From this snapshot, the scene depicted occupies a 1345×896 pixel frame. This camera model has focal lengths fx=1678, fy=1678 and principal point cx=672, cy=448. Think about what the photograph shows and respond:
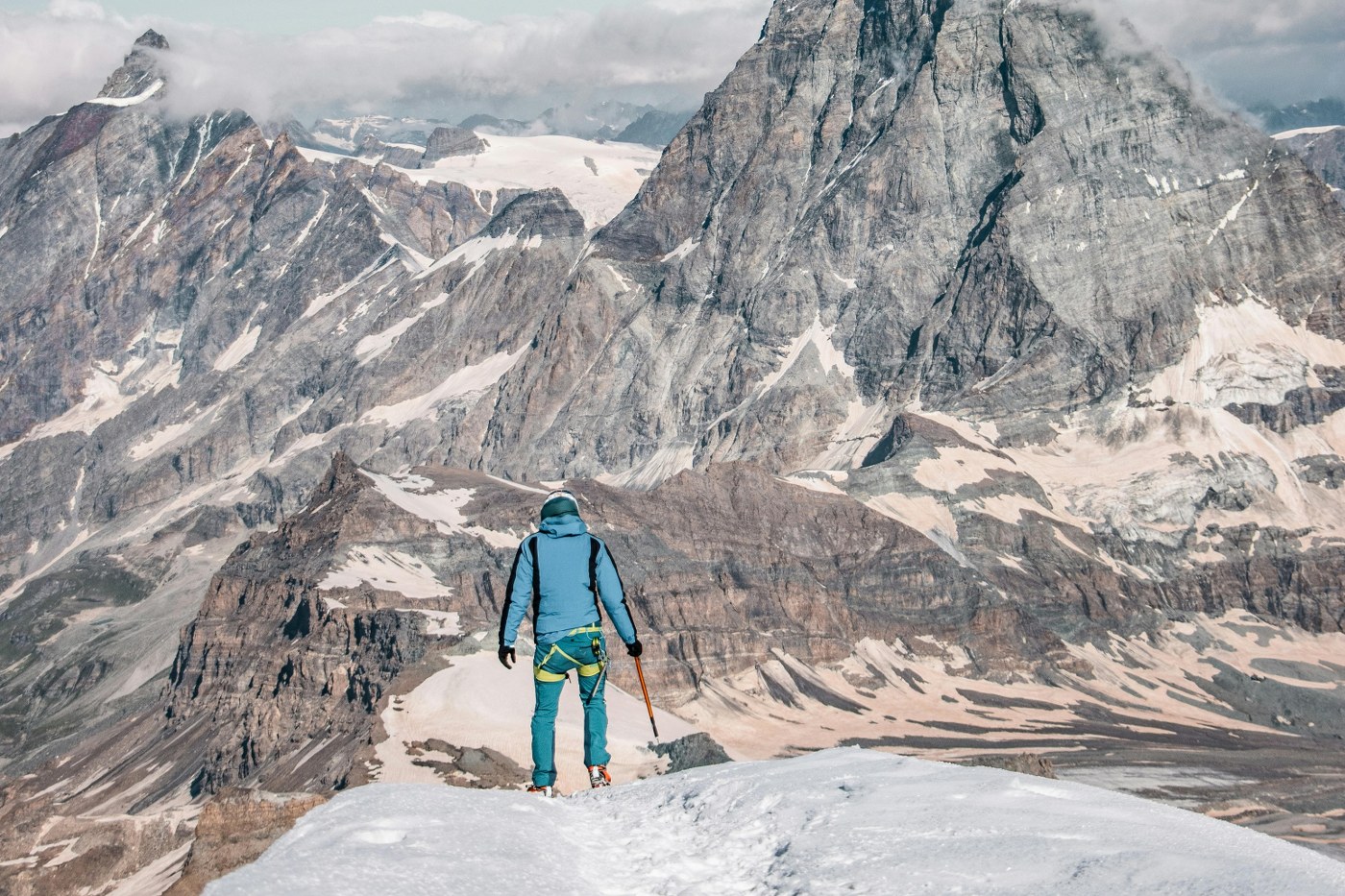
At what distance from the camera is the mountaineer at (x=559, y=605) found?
29781 millimetres

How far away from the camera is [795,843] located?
2369 centimetres

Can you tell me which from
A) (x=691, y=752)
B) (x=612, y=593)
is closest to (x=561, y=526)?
(x=612, y=593)

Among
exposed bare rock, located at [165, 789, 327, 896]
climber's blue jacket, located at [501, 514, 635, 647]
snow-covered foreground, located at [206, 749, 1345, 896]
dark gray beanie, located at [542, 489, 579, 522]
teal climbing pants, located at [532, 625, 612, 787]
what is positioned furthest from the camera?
exposed bare rock, located at [165, 789, 327, 896]

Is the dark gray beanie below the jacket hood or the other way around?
the other way around

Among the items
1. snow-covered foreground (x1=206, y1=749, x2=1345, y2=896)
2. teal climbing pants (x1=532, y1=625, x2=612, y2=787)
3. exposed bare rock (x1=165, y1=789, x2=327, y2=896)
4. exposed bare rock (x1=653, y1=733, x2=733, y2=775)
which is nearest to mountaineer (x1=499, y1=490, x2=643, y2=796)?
teal climbing pants (x1=532, y1=625, x2=612, y2=787)

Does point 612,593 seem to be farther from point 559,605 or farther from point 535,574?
point 535,574

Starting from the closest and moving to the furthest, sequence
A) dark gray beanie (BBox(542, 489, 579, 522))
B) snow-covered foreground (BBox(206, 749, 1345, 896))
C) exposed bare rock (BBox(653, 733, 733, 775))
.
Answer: snow-covered foreground (BBox(206, 749, 1345, 896)), dark gray beanie (BBox(542, 489, 579, 522)), exposed bare rock (BBox(653, 733, 733, 775))

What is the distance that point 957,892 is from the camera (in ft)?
67.4

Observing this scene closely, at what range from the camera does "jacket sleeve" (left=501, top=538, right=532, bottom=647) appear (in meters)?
29.4

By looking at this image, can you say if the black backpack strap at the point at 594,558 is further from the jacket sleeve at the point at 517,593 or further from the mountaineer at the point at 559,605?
the jacket sleeve at the point at 517,593

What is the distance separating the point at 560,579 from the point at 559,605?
472mm

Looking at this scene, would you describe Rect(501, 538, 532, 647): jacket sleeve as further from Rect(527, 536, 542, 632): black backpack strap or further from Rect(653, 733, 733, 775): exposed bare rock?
Rect(653, 733, 733, 775): exposed bare rock

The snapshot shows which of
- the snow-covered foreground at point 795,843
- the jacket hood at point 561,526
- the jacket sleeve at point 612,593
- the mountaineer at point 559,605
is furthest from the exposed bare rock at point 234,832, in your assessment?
the jacket hood at point 561,526

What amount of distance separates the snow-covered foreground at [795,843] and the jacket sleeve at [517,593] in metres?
2.82
